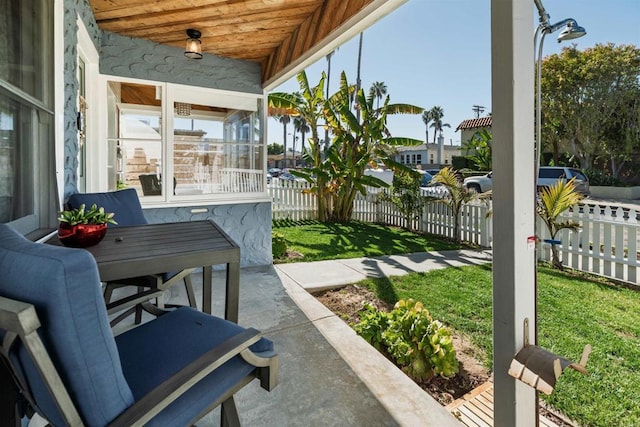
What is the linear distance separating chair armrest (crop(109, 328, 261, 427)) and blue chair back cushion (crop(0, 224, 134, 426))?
0.04 m

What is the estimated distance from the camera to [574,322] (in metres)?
3.22

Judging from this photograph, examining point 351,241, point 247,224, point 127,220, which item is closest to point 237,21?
point 127,220

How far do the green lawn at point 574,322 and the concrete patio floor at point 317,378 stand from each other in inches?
37.5

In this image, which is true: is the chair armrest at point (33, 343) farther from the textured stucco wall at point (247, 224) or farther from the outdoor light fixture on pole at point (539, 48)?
the textured stucco wall at point (247, 224)

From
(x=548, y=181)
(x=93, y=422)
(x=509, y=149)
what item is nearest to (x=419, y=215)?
(x=509, y=149)

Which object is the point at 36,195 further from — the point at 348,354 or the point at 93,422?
the point at 348,354

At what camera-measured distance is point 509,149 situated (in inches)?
57.7

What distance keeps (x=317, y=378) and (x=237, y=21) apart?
3.65 metres

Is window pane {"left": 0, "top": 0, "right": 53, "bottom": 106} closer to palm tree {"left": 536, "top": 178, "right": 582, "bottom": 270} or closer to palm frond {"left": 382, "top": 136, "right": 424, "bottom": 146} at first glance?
palm tree {"left": 536, "top": 178, "right": 582, "bottom": 270}

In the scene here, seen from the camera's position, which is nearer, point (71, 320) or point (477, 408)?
point (71, 320)

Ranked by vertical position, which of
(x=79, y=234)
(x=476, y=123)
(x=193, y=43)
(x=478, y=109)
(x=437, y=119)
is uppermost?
(x=437, y=119)

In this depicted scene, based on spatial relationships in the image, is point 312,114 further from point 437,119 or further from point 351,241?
point 437,119

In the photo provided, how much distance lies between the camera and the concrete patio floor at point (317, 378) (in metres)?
1.88

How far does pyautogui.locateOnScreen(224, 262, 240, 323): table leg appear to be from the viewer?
74.0 inches
